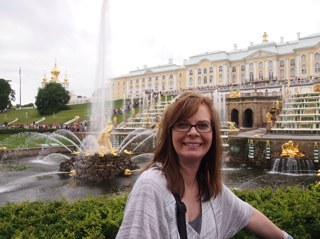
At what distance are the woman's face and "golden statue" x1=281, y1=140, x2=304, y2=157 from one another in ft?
45.8

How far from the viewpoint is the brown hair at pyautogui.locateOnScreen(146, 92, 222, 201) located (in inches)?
78.0

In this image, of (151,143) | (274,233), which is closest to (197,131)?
(274,233)

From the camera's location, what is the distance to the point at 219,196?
2201mm

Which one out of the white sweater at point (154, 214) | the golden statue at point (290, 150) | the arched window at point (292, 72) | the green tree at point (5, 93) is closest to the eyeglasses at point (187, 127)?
the white sweater at point (154, 214)

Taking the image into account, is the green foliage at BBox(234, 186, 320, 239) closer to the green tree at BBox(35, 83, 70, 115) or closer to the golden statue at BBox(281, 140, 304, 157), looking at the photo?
the golden statue at BBox(281, 140, 304, 157)

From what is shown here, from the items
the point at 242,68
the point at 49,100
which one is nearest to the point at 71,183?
the point at 49,100

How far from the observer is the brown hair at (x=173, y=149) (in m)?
1.98

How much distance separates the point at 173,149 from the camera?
2.08 metres

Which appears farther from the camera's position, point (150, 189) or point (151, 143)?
point (151, 143)

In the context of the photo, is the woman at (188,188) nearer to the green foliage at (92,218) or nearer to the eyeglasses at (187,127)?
the eyeglasses at (187,127)

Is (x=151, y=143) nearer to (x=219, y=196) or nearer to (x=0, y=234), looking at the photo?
(x=0, y=234)

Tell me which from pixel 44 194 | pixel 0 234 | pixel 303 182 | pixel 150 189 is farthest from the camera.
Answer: pixel 303 182

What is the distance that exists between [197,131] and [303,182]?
37.5 feet

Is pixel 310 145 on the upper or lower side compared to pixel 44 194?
upper
